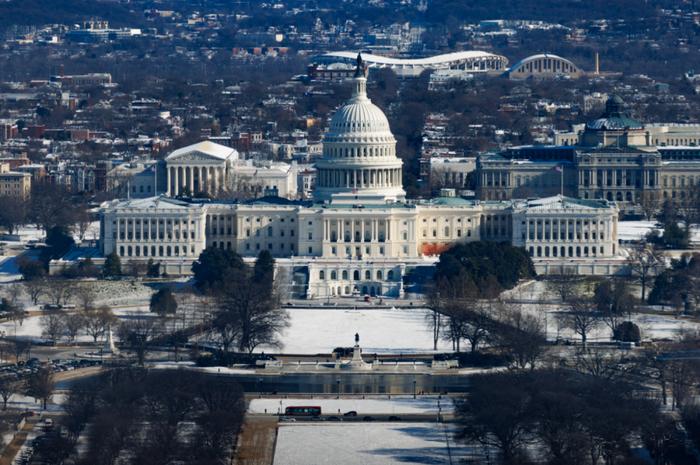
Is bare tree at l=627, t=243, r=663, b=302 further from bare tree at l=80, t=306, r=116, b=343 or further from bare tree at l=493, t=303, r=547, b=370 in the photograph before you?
bare tree at l=80, t=306, r=116, b=343

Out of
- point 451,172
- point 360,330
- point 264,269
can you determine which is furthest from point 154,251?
point 451,172

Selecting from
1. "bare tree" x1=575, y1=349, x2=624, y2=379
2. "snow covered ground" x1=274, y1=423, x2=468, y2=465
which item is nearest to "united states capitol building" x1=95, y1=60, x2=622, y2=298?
"bare tree" x1=575, y1=349, x2=624, y2=379

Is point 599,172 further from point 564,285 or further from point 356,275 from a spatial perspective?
point 564,285

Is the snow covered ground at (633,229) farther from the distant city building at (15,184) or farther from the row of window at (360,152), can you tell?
the distant city building at (15,184)

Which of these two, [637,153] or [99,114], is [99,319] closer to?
[637,153]

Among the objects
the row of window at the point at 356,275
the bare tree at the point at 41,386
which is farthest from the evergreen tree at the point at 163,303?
the bare tree at the point at 41,386

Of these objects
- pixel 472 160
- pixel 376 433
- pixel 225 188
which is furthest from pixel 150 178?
pixel 376 433
